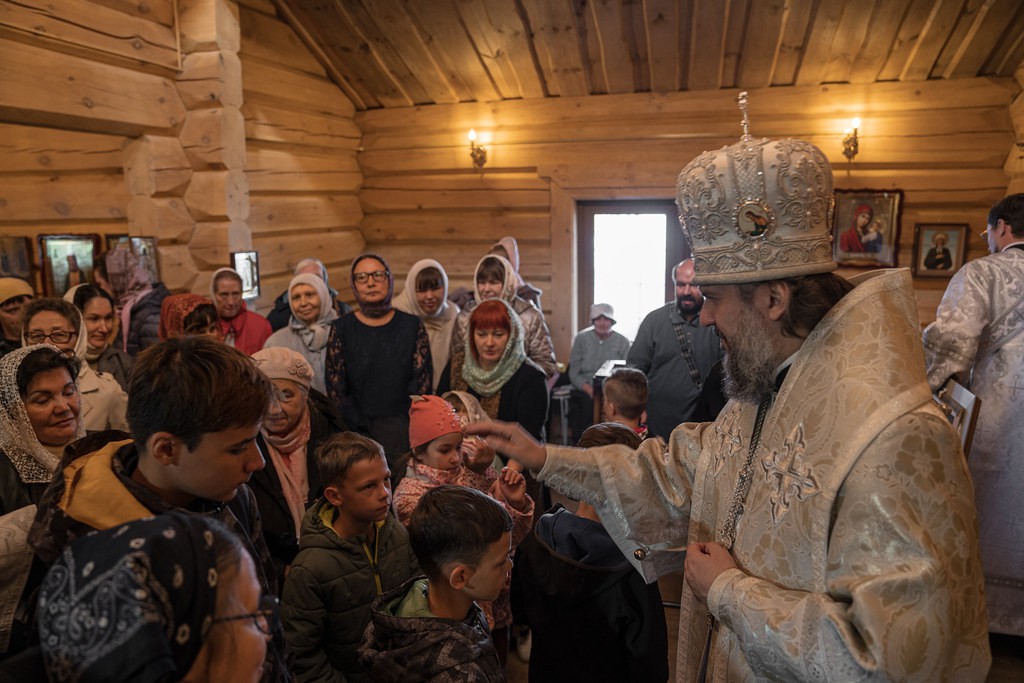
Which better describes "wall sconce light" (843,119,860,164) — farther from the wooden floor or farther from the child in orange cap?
the child in orange cap

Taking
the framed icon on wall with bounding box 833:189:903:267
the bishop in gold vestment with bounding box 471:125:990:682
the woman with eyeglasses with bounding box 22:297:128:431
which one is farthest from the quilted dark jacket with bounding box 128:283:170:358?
the framed icon on wall with bounding box 833:189:903:267

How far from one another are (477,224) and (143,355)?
7.18m

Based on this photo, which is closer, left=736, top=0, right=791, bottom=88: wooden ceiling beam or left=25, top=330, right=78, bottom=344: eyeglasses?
left=25, top=330, right=78, bottom=344: eyeglasses

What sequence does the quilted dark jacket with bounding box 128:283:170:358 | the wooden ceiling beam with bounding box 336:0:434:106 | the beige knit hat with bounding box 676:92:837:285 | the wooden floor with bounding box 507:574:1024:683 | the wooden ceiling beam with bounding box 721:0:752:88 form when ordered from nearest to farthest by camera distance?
the beige knit hat with bounding box 676:92:837:285
the wooden floor with bounding box 507:574:1024:683
the quilted dark jacket with bounding box 128:283:170:358
the wooden ceiling beam with bounding box 721:0:752:88
the wooden ceiling beam with bounding box 336:0:434:106

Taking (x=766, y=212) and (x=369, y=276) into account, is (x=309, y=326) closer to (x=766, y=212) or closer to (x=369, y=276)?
(x=369, y=276)

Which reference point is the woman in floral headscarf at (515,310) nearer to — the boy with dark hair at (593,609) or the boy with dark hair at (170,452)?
the boy with dark hair at (593,609)

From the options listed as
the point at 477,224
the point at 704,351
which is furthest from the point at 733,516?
the point at 477,224

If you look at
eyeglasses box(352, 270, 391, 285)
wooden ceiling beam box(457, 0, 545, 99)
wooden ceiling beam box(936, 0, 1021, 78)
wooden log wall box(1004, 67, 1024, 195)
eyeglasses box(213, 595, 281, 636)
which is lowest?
eyeglasses box(213, 595, 281, 636)

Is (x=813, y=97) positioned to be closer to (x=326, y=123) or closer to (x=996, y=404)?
(x=996, y=404)

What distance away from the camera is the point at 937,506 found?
136cm

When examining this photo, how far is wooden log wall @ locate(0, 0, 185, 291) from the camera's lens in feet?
14.3

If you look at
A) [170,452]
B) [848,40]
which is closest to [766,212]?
[170,452]

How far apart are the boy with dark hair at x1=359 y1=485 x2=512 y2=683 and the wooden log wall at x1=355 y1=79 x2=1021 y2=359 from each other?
636 cm

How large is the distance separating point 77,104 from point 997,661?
628 cm
